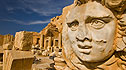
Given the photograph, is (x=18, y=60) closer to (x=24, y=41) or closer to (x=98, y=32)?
(x=24, y=41)

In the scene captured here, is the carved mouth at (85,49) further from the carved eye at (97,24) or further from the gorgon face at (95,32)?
the carved eye at (97,24)

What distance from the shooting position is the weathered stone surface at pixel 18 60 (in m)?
1.91

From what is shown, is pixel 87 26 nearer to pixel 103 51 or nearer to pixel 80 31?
pixel 80 31

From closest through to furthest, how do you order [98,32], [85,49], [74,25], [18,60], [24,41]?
1. [98,32]
2. [85,49]
3. [74,25]
4. [18,60]
5. [24,41]

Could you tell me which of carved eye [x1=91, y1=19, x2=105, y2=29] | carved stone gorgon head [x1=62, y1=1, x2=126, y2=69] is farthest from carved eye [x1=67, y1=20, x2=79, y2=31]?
carved eye [x1=91, y1=19, x2=105, y2=29]

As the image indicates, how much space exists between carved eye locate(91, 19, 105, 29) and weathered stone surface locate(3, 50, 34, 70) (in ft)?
5.37

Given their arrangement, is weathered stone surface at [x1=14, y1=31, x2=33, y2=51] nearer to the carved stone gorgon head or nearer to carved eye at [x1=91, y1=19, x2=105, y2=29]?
the carved stone gorgon head

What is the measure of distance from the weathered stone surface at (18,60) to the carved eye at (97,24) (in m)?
1.64

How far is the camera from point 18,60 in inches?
77.2

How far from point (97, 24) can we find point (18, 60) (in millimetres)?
1723

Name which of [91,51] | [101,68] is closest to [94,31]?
[91,51]

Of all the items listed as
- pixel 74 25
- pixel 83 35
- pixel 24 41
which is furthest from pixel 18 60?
pixel 83 35

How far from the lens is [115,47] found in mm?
1281

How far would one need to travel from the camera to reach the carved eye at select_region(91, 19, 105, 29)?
119 cm
